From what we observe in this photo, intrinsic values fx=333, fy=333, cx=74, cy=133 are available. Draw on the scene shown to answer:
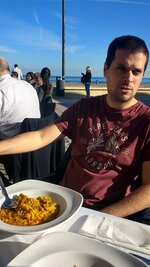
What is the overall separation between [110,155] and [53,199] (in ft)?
1.66

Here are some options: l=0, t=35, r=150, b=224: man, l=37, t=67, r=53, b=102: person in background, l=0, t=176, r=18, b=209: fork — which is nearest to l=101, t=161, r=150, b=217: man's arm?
l=0, t=35, r=150, b=224: man

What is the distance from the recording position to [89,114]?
211 centimetres

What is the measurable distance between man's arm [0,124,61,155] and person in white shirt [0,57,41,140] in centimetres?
166

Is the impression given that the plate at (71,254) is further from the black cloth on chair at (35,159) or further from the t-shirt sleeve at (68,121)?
the black cloth on chair at (35,159)

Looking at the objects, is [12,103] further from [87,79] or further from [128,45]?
[87,79]

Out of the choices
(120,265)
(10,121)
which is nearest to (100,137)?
(120,265)

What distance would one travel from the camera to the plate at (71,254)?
40.6 inches

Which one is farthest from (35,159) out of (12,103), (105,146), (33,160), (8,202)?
(8,202)

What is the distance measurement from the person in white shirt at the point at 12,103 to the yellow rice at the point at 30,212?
2.45 meters

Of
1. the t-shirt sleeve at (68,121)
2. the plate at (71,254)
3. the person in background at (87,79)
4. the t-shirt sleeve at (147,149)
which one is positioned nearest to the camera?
the plate at (71,254)

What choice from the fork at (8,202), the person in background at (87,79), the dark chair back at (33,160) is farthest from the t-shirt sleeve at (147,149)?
the person in background at (87,79)

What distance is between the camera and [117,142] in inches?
75.5

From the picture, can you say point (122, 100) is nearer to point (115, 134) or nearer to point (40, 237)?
point (115, 134)

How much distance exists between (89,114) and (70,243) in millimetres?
1101
